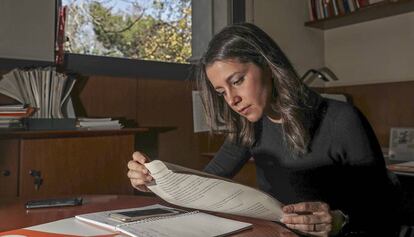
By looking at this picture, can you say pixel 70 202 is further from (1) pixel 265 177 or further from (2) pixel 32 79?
(2) pixel 32 79

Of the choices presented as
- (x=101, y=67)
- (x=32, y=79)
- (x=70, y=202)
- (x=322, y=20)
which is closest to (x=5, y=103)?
(x=32, y=79)

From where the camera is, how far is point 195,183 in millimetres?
843

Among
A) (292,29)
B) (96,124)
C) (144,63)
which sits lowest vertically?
(96,124)

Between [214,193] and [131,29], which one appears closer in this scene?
[214,193]

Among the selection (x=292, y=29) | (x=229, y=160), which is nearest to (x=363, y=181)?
(x=229, y=160)

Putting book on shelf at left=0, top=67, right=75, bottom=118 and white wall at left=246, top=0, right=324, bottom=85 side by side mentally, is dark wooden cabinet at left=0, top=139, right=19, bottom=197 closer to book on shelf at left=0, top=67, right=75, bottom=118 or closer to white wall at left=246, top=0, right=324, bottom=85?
book on shelf at left=0, top=67, right=75, bottom=118

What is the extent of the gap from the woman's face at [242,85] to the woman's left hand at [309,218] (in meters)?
0.37

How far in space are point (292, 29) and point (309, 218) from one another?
2255 mm

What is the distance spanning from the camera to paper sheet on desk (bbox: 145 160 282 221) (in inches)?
32.9

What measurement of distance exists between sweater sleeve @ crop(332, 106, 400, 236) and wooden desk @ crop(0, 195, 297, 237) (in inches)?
12.3

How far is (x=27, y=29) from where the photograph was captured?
1.88m

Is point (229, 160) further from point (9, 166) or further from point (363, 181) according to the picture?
point (9, 166)

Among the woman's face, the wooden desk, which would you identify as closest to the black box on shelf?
the wooden desk

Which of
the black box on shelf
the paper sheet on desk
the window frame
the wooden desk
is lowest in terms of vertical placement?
the wooden desk
